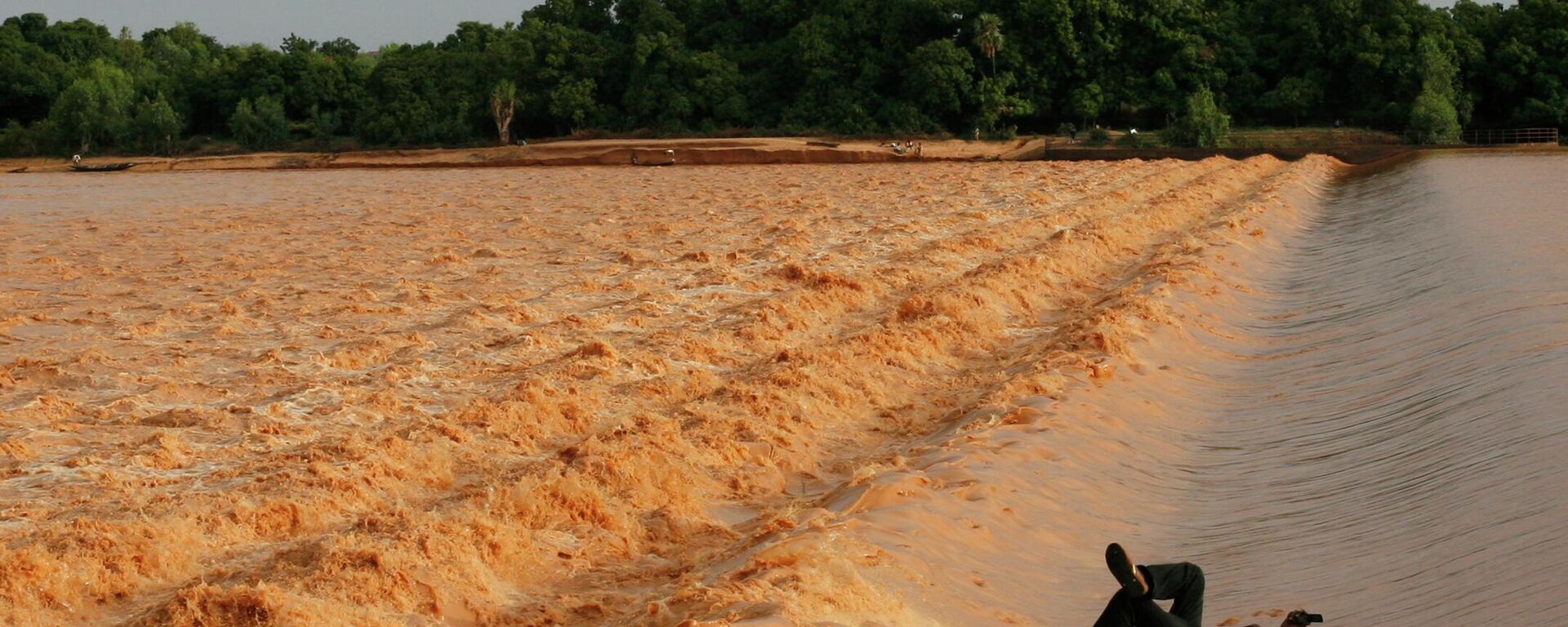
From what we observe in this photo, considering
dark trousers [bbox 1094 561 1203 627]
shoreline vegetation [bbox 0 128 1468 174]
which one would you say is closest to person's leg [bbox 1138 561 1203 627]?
dark trousers [bbox 1094 561 1203 627]

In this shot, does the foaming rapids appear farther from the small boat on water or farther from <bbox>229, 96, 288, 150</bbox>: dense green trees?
<bbox>229, 96, 288, 150</bbox>: dense green trees

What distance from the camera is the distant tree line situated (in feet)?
177

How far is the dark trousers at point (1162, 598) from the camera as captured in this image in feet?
17.0

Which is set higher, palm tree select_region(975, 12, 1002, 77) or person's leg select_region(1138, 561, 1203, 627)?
palm tree select_region(975, 12, 1002, 77)

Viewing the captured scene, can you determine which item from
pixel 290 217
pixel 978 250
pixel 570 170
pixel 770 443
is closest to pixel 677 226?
pixel 978 250

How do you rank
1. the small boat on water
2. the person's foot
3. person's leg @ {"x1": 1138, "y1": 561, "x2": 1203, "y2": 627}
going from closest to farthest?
the person's foot
person's leg @ {"x1": 1138, "y1": 561, "x2": 1203, "y2": 627}
the small boat on water

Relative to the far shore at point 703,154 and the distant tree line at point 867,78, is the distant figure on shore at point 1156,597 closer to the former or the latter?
the far shore at point 703,154

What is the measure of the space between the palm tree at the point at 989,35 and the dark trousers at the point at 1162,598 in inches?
2159

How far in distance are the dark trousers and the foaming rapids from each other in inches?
54.3

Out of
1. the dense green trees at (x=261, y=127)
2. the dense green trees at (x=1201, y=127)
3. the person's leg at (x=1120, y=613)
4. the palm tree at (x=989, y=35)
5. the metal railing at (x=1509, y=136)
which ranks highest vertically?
the palm tree at (x=989, y=35)

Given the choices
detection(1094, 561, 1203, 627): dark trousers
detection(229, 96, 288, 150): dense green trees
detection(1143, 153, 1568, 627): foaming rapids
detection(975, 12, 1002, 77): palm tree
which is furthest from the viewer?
detection(229, 96, 288, 150): dense green trees

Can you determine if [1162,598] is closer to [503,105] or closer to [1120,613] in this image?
[1120,613]

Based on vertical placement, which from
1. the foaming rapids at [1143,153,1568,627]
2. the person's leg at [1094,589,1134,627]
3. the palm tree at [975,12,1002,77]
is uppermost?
the palm tree at [975,12,1002,77]

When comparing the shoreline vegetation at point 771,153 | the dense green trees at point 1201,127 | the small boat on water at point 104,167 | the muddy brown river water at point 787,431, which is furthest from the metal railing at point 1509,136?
the small boat on water at point 104,167
